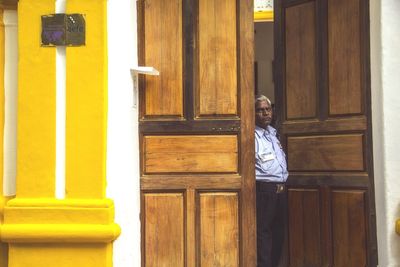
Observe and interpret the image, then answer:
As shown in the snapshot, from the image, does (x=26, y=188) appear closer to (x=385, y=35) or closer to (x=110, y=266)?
(x=110, y=266)

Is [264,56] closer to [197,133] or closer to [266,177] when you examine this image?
[266,177]

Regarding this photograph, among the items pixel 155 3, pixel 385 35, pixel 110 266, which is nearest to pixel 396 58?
pixel 385 35

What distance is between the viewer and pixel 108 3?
4.59 metres

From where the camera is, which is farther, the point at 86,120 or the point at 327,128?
the point at 327,128

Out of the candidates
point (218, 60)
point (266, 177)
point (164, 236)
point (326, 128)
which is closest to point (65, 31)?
point (218, 60)

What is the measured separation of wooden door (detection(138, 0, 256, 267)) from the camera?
4.96 meters

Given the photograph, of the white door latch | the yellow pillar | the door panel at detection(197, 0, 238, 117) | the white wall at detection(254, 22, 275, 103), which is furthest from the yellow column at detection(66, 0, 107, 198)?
the white wall at detection(254, 22, 275, 103)

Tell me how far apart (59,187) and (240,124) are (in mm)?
1505

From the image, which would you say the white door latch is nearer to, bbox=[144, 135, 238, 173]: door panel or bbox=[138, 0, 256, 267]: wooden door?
bbox=[138, 0, 256, 267]: wooden door

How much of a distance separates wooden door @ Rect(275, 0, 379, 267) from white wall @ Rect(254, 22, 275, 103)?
3955mm

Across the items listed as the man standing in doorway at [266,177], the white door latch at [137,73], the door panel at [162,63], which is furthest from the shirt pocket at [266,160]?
the white door latch at [137,73]

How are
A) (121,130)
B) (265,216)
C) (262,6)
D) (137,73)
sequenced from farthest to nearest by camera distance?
(262,6)
(265,216)
(137,73)
(121,130)

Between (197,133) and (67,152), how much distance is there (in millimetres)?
1075

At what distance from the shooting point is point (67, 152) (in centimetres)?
450
